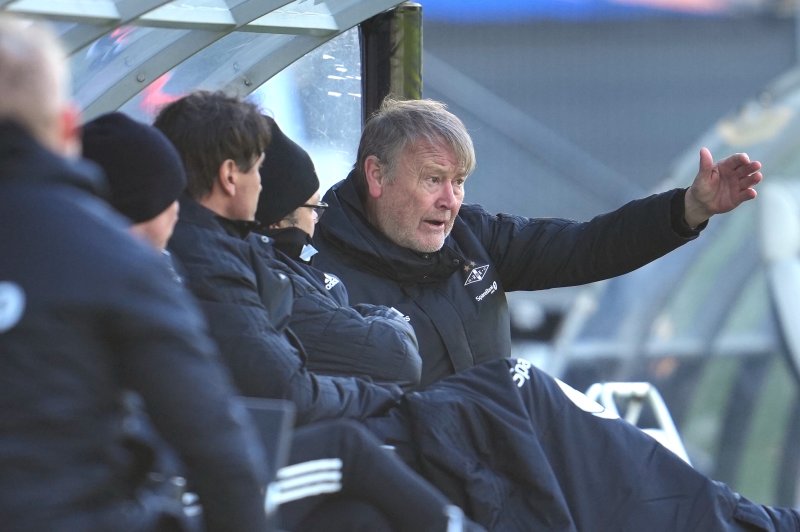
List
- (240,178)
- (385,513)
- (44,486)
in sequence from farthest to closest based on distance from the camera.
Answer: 1. (240,178)
2. (385,513)
3. (44,486)

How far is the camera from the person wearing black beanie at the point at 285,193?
4020 mm

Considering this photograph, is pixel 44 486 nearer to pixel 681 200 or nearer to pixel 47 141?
pixel 47 141

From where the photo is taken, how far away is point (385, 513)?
3252 mm

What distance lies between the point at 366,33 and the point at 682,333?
34.5 feet

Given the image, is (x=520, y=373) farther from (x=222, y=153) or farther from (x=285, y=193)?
(x=222, y=153)

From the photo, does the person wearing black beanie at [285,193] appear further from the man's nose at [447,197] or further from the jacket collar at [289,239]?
the man's nose at [447,197]

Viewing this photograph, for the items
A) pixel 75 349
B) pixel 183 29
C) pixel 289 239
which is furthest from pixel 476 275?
Result: pixel 75 349

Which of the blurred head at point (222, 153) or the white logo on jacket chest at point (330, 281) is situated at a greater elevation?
the blurred head at point (222, 153)

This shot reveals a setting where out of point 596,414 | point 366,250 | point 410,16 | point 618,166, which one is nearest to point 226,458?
point 596,414

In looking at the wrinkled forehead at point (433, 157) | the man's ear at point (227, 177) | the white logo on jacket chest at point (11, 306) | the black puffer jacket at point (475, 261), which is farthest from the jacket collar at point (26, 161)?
the wrinkled forehead at point (433, 157)

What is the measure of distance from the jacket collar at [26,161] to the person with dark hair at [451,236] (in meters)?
2.32

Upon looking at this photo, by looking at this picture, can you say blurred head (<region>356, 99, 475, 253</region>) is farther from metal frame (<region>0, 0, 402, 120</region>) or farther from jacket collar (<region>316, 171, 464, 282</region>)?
metal frame (<region>0, 0, 402, 120</region>)

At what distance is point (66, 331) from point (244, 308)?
1.14 metres

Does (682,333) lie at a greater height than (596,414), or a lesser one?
lesser
